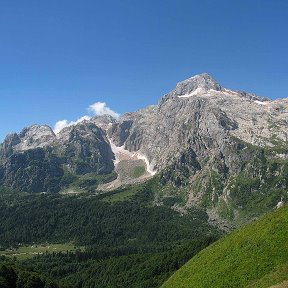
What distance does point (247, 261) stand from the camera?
87.3 metres

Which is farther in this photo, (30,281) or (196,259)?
(30,281)

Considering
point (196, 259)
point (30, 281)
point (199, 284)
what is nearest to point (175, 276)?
point (196, 259)

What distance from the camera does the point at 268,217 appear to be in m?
104

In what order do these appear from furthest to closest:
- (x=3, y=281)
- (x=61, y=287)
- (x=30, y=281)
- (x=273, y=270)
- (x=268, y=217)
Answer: (x=61, y=287) → (x=30, y=281) → (x=3, y=281) → (x=268, y=217) → (x=273, y=270)

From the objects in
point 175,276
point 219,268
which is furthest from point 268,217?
point 175,276

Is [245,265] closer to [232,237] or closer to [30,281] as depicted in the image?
[232,237]

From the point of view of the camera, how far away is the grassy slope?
80.9 m

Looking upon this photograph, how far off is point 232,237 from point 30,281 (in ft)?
225

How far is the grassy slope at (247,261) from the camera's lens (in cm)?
8094

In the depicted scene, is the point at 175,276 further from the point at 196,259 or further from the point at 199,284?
the point at 199,284

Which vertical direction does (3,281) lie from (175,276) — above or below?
above

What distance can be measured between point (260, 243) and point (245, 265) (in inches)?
281

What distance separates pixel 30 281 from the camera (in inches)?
5187

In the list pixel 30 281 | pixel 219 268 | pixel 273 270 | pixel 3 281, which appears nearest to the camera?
pixel 273 270
